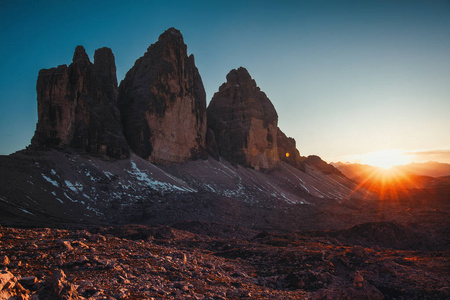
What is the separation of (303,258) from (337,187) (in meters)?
97.2

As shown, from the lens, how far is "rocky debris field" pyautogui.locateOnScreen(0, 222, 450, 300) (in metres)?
5.59

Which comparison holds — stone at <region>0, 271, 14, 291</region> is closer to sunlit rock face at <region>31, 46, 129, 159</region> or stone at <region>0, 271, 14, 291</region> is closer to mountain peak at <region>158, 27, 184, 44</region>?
sunlit rock face at <region>31, 46, 129, 159</region>

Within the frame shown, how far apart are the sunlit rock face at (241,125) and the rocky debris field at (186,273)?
61.4 metres

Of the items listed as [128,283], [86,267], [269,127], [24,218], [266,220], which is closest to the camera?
[128,283]

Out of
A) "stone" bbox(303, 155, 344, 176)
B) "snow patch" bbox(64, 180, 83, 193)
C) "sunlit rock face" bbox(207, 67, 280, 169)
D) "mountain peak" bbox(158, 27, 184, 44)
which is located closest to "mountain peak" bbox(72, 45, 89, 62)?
"mountain peak" bbox(158, 27, 184, 44)

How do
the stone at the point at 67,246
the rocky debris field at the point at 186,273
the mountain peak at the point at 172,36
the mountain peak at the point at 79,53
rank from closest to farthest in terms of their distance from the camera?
the rocky debris field at the point at 186,273
the stone at the point at 67,246
the mountain peak at the point at 79,53
the mountain peak at the point at 172,36

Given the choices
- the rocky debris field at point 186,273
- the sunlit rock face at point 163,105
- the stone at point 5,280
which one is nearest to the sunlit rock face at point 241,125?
the sunlit rock face at point 163,105

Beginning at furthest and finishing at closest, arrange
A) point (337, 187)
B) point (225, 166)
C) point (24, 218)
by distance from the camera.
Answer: point (337, 187) → point (225, 166) → point (24, 218)

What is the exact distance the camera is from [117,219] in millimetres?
30156

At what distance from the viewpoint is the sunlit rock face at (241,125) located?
80000mm

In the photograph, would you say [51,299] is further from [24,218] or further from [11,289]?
[24,218]

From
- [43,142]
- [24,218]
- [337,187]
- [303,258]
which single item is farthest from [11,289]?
[337,187]

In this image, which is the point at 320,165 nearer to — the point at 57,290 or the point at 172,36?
the point at 172,36

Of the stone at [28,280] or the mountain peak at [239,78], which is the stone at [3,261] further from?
the mountain peak at [239,78]
